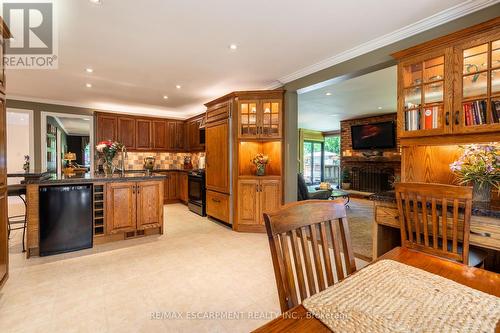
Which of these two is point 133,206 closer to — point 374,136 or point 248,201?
point 248,201

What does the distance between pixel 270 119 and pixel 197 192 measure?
2.37 meters

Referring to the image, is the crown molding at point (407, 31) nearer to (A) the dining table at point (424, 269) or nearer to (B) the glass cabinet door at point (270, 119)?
(B) the glass cabinet door at point (270, 119)

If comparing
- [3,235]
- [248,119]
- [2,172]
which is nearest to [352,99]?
[248,119]

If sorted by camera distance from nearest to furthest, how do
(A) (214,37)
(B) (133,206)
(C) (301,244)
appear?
1. (C) (301,244)
2. (A) (214,37)
3. (B) (133,206)

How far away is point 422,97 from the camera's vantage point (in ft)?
7.64

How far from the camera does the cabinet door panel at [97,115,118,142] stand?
19.2ft

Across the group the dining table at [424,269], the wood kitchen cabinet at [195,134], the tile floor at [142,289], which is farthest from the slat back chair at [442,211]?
the wood kitchen cabinet at [195,134]

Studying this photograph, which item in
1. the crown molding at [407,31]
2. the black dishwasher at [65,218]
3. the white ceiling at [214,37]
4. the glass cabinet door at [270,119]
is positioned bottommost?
the black dishwasher at [65,218]

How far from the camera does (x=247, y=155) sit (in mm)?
4457

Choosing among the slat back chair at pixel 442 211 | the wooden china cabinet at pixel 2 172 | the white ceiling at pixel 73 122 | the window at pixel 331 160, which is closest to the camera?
the slat back chair at pixel 442 211

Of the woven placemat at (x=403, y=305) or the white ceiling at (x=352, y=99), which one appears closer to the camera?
the woven placemat at (x=403, y=305)

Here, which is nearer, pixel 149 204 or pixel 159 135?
pixel 149 204

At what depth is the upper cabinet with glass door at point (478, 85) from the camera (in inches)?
75.6

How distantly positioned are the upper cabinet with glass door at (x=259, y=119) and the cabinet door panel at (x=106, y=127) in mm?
3674
